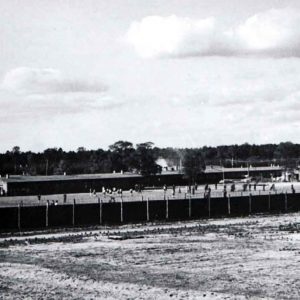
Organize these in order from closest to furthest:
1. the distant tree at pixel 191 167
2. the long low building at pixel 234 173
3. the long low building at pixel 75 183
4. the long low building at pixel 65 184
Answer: the long low building at pixel 65 184 < the long low building at pixel 75 183 < the distant tree at pixel 191 167 < the long low building at pixel 234 173

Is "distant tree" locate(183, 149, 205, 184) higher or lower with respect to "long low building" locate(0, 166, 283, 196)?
higher

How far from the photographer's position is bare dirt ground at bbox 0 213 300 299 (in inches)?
747

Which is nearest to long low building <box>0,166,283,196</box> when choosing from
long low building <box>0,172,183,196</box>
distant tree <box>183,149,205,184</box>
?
long low building <box>0,172,183,196</box>

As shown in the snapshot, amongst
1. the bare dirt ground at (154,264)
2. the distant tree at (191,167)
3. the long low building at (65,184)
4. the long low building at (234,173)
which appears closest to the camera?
the bare dirt ground at (154,264)

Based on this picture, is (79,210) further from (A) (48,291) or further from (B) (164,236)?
(A) (48,291)

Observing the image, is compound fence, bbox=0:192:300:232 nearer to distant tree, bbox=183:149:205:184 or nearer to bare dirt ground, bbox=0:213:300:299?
bare dirt ground, bbox=0:213:300:299

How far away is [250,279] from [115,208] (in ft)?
86.8

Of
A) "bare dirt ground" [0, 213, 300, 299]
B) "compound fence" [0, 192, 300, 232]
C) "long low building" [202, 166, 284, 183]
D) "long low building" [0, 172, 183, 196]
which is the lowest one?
"bare dirt ground" [0, 213, 300, 299]

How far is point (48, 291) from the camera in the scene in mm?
19125

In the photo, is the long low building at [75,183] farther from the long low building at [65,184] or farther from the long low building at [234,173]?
the long low building at [234,173]

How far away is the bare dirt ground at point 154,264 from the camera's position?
62.3ft

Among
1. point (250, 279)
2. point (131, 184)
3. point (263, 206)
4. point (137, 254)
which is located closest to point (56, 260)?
point (137, 254)

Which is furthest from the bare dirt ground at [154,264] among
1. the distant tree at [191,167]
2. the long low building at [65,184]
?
the distant tree at [191,167]

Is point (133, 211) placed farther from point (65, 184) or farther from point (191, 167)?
point (191, 167)
